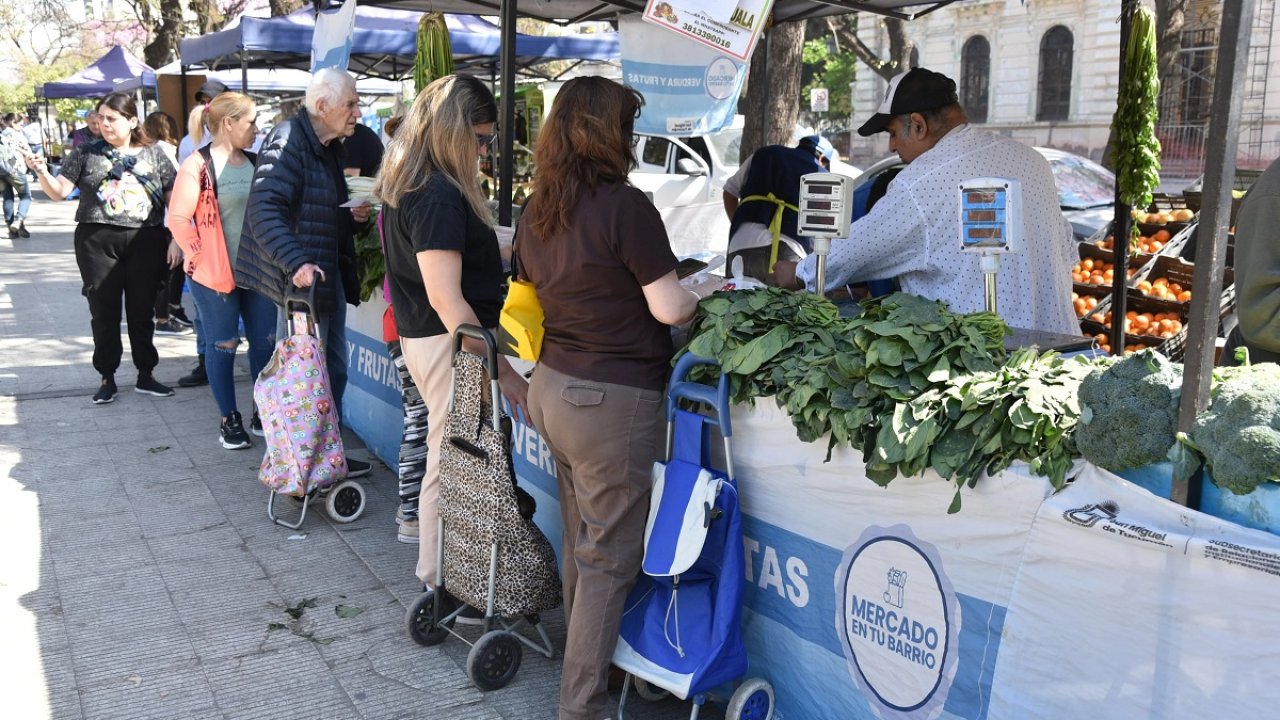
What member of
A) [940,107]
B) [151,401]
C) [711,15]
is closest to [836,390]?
[940,107]

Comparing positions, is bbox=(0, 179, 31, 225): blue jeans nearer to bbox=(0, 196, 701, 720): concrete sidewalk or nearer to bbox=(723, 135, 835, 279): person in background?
bbox=(0, 196, 701, 720): concrete sidewalk

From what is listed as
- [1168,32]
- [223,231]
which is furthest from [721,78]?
[1168,32]

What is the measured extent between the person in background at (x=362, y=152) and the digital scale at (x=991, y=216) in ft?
15.6

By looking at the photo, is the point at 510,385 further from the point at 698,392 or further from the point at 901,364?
the point at 901,364

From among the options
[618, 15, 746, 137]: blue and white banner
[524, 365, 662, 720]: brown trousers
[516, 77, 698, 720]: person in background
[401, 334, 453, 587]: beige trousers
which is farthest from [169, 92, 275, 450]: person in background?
[524, 365, 662, 720]: brown trousers

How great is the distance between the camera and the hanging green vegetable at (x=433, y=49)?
605 cm

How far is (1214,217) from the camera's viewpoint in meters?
2.13

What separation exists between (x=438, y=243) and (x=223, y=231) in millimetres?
2933

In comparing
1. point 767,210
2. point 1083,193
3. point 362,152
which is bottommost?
point 767,210

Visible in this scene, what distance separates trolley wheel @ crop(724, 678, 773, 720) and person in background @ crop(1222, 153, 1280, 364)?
157 cm

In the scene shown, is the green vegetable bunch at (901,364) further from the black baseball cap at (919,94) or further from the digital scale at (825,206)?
the black baseball cap at (919,94)

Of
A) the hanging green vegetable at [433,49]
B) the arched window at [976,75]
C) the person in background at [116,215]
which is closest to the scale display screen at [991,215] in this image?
the hanging green vegetable at [433,49]

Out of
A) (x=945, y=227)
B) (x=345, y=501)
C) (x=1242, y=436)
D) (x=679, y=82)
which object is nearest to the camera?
(x=1242, y=436)

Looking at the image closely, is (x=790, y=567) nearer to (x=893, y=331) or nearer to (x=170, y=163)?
(x=893, y=331)
